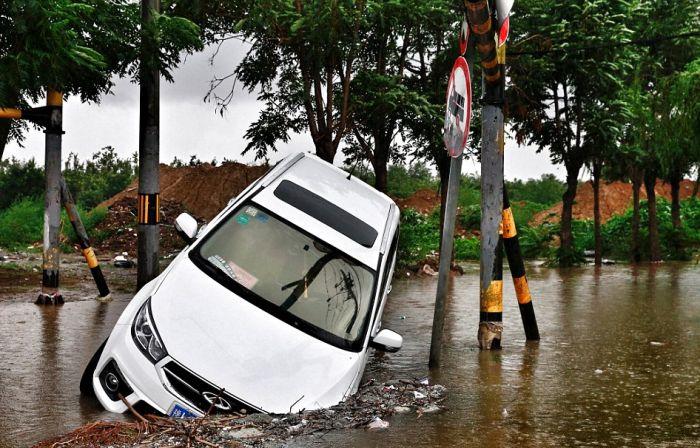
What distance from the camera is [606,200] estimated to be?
65.5 m

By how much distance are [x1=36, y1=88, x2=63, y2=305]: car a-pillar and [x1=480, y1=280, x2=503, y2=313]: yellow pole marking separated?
817 cm

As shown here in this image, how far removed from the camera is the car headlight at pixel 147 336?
6734mm

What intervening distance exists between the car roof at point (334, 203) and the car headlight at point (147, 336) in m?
1.64

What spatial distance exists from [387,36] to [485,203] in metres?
17.4

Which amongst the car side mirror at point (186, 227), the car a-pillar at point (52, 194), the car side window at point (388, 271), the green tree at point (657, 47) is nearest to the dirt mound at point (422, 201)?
the green tree at point (657, 47)

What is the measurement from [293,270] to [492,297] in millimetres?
4383

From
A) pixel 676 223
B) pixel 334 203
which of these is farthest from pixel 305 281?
pixel 676 223

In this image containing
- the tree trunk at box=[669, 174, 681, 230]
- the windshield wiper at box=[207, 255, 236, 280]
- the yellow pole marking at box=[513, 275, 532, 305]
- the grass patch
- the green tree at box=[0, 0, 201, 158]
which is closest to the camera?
the windshield wiper at box=[207, 255, 236, 280]

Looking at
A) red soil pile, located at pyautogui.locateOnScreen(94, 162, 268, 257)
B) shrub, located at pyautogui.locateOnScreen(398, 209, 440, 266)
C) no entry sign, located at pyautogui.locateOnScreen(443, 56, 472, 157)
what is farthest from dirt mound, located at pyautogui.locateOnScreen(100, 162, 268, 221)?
no entry sign, located at pyautogui.locateOnScreen(443, 56, 472, 157)

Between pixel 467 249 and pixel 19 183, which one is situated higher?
pixel 19 183

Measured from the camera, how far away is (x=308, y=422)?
22.1 feet

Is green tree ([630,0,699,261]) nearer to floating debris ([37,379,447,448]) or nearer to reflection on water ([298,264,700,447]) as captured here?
reflection on water ([298,264,700,447])

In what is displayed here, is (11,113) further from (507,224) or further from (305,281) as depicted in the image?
(305,281)

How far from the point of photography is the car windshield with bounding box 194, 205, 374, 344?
7.37 meters
